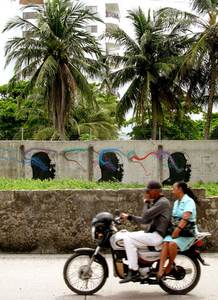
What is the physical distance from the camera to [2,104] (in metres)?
47.3

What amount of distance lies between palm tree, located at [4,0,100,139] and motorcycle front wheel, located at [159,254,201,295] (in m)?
26.4

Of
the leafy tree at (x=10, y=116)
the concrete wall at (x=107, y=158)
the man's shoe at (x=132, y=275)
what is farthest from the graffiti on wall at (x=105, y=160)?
the leafy tree at (x=10, y=116)

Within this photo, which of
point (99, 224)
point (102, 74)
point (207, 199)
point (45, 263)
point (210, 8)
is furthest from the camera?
point (102, 74)

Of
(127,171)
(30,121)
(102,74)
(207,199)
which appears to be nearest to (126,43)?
(102,74)

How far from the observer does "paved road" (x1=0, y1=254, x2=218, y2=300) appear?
6.98m

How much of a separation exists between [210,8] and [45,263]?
85.1 ft

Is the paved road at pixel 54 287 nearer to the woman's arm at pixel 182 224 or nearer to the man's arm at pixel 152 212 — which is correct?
the woman's arm at pixel 182 224

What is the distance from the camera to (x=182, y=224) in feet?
22.7

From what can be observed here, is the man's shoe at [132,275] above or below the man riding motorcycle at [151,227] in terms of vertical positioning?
below

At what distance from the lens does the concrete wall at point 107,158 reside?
22.5 metres

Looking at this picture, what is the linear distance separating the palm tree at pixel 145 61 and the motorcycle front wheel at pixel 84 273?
95.6 ft

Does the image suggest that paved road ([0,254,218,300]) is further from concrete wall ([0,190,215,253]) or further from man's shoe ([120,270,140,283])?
concrete wall ([0,190,215,253])

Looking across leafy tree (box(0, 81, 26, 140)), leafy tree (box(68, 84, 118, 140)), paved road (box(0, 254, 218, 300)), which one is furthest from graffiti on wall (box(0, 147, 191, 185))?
leafy tree (box(0, 81, 26, 140))

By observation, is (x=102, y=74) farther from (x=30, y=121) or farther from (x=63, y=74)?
(x=30, y=121)
